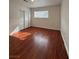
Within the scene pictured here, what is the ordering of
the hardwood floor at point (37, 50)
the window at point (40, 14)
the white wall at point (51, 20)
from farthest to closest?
the window at point (40, 14)
the white wall at point (51, 20)
the hardwood floor at point (37, 50)

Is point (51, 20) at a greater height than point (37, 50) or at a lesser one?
greater

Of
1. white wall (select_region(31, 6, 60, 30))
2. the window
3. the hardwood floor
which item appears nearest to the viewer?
the hardwood floor

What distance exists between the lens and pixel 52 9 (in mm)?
8781

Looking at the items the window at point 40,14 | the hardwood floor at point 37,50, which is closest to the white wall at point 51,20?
the window at point 40,14

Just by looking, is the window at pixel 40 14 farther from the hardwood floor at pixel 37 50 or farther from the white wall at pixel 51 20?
the hardwood floor at pixel 37 50

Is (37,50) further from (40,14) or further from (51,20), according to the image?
(40,14)

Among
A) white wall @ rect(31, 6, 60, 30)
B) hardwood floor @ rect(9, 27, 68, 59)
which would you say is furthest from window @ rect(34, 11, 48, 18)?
hardwood floor @ rect(9, 27, 68, 59)

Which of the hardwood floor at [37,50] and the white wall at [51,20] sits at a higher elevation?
the white wall at [51,20]

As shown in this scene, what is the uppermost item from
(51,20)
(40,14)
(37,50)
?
(40,14)

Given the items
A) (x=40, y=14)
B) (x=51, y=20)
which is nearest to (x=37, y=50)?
(x=51, y=20)

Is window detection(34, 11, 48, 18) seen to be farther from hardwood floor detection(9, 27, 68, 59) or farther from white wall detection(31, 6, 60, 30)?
hardwood floor detection(9, 27, 68, 59)
